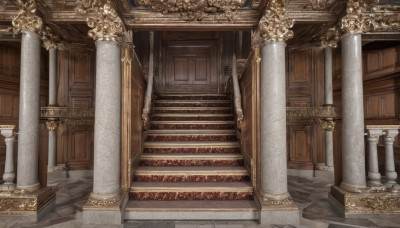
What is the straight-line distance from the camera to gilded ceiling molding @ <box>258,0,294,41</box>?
3242mm

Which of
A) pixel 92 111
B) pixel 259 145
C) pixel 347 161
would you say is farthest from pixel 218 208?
pixel 92 111

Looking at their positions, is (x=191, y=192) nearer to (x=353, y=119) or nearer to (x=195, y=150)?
(x=195, y=150)

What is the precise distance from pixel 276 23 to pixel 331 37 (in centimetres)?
187

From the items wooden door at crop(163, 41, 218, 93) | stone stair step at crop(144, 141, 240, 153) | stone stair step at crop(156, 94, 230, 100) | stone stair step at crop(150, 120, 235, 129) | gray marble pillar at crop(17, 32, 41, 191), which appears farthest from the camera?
wooden door at crop(163, 41, 218, 93)

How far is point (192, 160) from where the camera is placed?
4340 millimetres

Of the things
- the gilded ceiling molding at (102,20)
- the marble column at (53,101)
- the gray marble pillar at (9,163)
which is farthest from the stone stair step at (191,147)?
the marble column at (53,101)

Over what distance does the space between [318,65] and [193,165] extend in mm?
3893

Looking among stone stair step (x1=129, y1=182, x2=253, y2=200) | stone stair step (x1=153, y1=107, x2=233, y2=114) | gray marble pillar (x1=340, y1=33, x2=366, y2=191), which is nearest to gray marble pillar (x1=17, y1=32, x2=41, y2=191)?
A: stone stair step (x1=129, y1=182, x2=253, y2=200)

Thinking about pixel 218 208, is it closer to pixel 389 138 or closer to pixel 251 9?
pixel 389 138

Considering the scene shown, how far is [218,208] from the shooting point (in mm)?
3320

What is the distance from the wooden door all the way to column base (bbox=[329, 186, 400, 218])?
5.08 metres

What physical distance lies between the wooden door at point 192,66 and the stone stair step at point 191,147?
133 inches

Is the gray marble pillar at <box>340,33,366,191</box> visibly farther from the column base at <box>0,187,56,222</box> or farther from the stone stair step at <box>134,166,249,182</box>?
the column base at <box>0,187,56,222</box>

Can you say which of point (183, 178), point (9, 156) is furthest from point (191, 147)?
point (9, 156)
